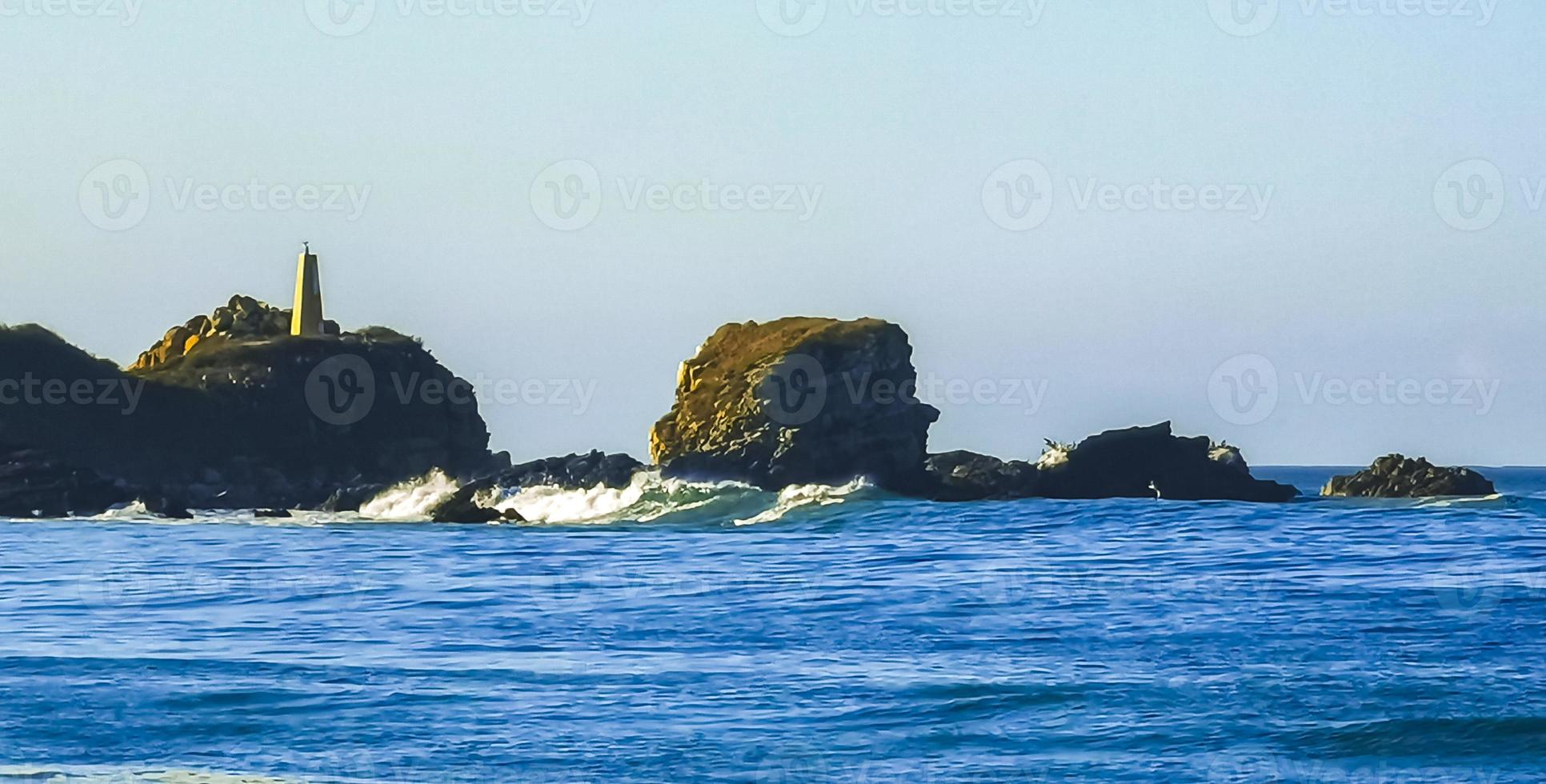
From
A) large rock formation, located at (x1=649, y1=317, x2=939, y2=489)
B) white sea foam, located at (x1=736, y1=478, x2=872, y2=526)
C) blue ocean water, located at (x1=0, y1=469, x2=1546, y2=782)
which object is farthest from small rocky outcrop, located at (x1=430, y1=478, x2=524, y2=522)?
blue ocean water, located at (x1=0, y1=469, x2=1546, y2=782)

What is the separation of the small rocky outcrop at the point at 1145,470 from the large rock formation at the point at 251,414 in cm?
3678

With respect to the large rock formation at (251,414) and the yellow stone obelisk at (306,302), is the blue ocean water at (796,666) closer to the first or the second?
the large rock formation at (251,414)

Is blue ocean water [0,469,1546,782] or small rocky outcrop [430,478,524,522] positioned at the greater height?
small rocky outcrop [430,478,524,522]

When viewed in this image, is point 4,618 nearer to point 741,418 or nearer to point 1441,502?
point 741,418

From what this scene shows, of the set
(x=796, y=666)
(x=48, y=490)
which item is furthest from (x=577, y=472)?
(x=796, y=666)

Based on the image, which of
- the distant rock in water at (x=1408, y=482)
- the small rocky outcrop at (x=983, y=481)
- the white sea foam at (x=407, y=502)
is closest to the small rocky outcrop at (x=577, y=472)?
the white sea foam at (x=407, y=502)

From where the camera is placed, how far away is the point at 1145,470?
7981cm

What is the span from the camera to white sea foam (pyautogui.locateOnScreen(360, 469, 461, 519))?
80.9 meters

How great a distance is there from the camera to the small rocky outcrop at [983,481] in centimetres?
7806

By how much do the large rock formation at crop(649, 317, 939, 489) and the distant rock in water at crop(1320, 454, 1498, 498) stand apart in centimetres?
1847

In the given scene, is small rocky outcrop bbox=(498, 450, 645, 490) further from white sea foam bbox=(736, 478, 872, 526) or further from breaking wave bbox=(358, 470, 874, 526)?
white sea foam bbox=(736, 478, 872, 526)

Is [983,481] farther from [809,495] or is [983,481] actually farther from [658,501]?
[658,501]

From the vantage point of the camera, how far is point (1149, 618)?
3173cm

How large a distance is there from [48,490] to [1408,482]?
2128 inches
